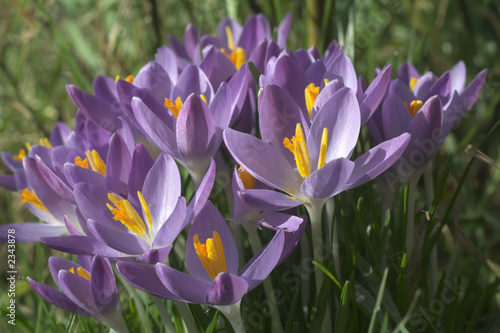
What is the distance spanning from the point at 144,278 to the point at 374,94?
1.06 feet

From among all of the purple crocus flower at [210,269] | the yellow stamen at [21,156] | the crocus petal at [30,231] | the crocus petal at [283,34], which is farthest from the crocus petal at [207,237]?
the crocus petal at [283,34]

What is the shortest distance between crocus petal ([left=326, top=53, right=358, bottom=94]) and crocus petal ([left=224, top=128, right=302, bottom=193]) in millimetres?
154

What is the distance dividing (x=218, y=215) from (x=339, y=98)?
0.19 meters

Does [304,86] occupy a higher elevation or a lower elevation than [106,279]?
higher

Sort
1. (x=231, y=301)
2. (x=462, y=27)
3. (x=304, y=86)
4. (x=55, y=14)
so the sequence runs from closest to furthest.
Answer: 1. (x=231, y=301)
2. (x=304, y=86)
3. (x=462, y=27)
4. (x=55, y=14)

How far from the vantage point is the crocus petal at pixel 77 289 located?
635mm

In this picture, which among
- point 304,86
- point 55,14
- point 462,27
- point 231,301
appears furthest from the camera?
point 55,14

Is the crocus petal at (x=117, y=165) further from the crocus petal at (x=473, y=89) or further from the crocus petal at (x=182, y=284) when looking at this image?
the crocus petal at (x=473, y=89)

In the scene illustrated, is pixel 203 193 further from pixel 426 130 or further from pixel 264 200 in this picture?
pixel 426 130

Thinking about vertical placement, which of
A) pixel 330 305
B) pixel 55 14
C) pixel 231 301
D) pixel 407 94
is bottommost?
pixel 330 305

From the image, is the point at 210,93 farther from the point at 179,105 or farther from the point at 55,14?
the point at 55,14

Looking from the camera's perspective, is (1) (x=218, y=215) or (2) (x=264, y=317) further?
(2) (x=264, y=317)

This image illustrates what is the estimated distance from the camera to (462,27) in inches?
68.7

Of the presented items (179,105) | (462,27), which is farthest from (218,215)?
(462,27)
